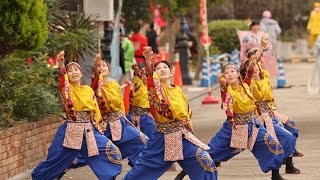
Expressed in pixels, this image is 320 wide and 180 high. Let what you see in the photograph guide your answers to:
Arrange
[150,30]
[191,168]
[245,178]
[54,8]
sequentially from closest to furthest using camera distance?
[191,168] < [245,178] < [54,8] < [150,30]

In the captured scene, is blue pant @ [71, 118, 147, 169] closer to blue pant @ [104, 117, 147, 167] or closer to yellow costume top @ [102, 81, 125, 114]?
blue pant @ [104, 117, 147, 167]

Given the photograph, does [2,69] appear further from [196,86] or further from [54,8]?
[196,86]

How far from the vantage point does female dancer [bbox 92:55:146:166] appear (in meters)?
13.3

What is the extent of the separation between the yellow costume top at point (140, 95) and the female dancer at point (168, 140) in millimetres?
3200

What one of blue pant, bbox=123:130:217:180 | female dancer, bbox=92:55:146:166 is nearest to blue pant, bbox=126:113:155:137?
female dancer, bbox=92:55:146:166

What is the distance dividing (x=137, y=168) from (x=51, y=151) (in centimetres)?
153

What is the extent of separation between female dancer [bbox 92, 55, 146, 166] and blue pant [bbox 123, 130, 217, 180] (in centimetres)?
216

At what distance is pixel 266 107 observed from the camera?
43.8 ft

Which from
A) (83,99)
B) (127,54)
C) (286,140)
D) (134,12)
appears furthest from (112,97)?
(134,12)

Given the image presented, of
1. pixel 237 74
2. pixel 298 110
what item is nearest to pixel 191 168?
pixel 237 74

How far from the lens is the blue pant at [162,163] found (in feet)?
35.6

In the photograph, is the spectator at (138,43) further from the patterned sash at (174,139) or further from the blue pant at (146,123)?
the patterned sash at (174,139)

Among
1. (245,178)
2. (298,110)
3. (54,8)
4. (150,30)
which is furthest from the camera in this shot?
(150,30)

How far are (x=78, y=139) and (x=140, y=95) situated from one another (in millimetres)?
2402
